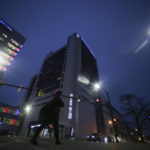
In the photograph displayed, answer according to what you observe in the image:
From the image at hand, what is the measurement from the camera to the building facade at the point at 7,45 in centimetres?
4066

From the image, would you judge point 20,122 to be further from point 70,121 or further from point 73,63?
point 73,63

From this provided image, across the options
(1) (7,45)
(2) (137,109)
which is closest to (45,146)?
(2) (137,109)

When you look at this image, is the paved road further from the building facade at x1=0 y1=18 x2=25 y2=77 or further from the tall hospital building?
the building facade at x1=0 y1=18 x2=25 y2=77

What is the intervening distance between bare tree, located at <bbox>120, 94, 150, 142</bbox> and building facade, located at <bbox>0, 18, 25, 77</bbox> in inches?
1828

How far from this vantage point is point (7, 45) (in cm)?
4772

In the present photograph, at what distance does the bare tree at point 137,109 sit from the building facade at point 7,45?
4643cm

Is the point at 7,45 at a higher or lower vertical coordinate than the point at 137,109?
higher

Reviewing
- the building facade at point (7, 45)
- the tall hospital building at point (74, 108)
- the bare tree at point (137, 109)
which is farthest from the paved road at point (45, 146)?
the building facade at point (7, 45)

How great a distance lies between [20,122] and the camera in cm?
4622

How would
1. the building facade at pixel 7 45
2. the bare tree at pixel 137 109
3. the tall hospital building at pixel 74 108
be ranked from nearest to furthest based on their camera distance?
the bare tree at pixel 137 109 < the tall hospital building at pixel 74 108 < the building facade at pixel 7 45

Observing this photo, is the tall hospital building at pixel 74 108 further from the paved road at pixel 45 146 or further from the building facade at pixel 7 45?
the building facade at pixel 7 45

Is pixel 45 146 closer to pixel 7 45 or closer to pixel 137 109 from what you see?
pixel 137 109

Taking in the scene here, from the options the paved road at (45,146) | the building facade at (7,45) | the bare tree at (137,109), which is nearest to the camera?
the paved road at (45,146)

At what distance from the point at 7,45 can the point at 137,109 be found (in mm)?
60315
